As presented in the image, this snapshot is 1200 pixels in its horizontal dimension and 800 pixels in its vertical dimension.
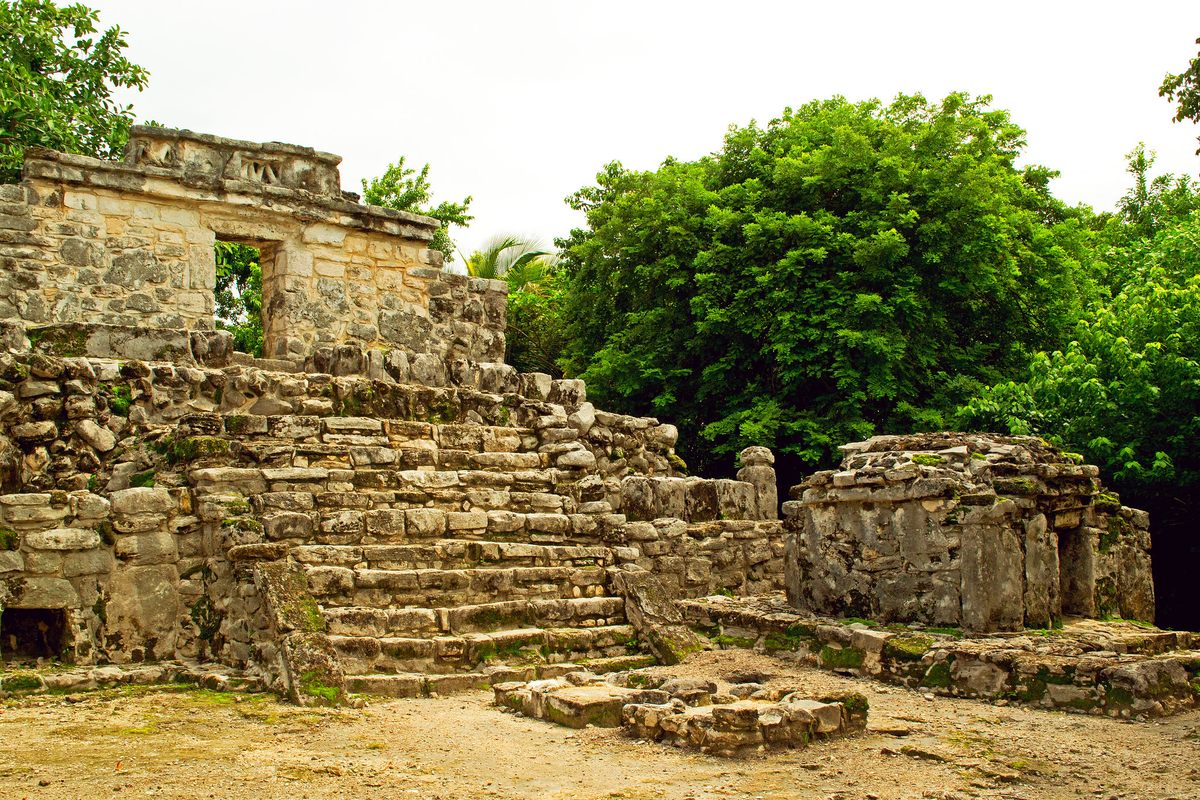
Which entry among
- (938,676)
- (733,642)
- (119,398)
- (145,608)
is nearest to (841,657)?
(938,676)

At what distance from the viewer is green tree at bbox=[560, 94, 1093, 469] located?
1745 cm

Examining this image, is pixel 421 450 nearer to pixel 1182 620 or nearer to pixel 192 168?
pixel 192 168

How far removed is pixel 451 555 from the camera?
8.34m

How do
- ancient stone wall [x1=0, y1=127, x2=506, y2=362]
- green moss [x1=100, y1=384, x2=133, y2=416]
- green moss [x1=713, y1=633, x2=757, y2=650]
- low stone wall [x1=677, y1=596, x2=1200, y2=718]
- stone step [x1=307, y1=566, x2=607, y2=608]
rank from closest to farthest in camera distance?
low stone wall [x1=677, y1=596, x2=1200, y2=718] → stone step [x1=307, y1=566, x2=607, y2=608] → green moss [x1=100, y1=384, x2=133, y2=416] → green moss [x1=713, y1=633, x2=757, y2=650] → ancient stone wall [x1=0, y1=127, x2=506, y2=362]

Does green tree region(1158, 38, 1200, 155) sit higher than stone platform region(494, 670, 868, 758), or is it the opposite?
green tree region(1158, 38, 1200, 155)

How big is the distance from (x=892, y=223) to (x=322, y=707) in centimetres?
1364

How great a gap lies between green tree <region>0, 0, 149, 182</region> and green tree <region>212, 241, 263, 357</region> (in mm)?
3183

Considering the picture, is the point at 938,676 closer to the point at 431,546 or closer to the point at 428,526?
the point at 431,546

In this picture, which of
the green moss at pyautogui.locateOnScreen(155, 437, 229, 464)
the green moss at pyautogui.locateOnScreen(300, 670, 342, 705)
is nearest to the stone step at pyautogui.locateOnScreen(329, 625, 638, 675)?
the green moss at pyautogui.locateOnScreen(300, 670, 342, 705)

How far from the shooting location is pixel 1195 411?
1338 centimetres

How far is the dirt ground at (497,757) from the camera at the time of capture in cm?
495

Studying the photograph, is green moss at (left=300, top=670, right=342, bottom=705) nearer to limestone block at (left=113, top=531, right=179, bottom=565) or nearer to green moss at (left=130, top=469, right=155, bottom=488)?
limestone block at (left=113, top=531, right=179, bottom=565)

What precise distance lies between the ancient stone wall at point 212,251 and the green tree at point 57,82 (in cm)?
516

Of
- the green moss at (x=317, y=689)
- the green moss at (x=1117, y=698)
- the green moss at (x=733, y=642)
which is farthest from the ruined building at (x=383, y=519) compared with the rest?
the green moss at (x=1117, y=698)
